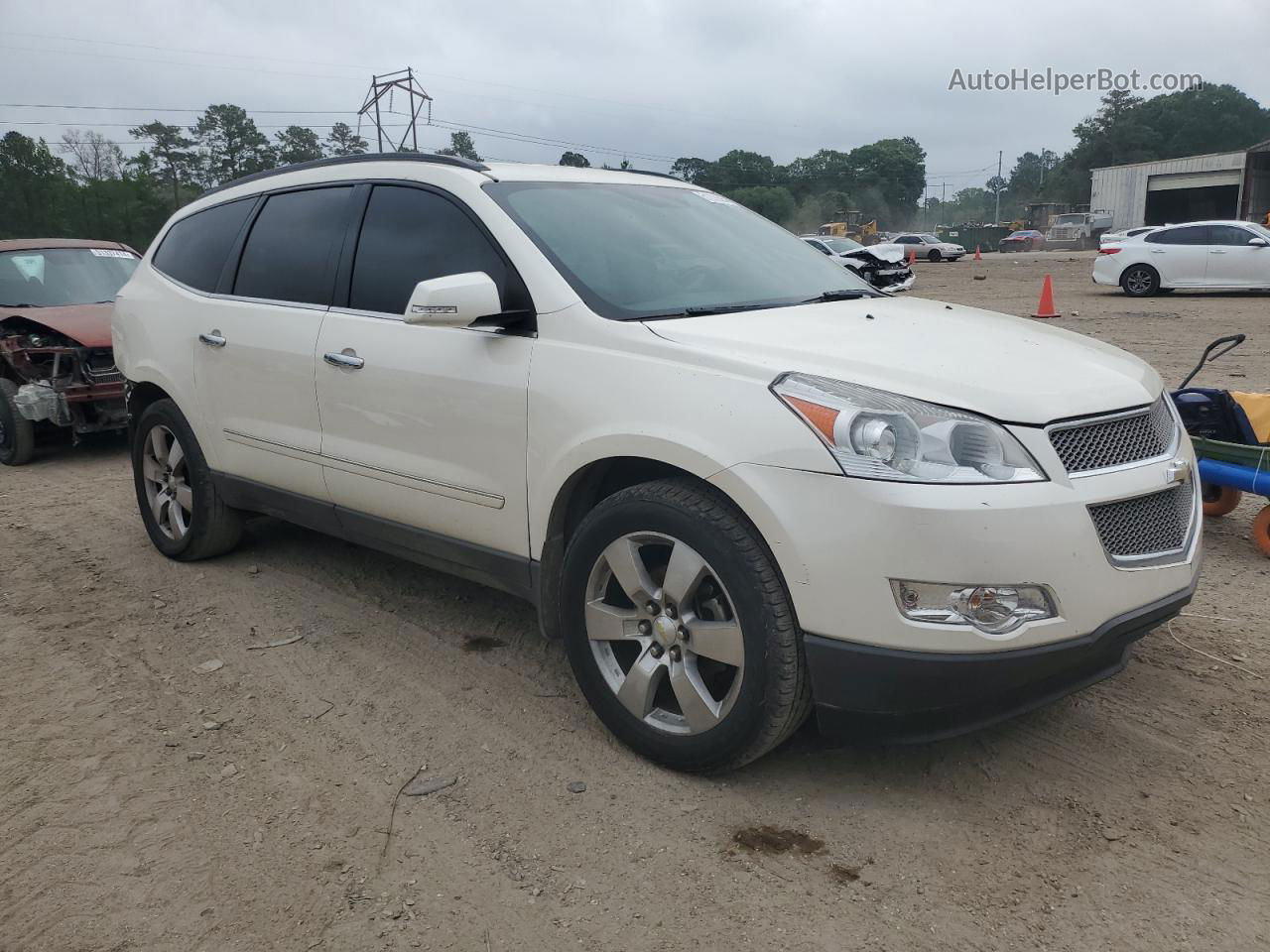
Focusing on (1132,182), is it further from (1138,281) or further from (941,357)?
(941,357)

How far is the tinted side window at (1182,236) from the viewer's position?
1869 cm

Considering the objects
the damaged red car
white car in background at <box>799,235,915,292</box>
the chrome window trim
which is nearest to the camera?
the chrome window trim

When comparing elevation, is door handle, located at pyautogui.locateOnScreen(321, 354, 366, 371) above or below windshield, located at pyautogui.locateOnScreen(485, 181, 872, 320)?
below

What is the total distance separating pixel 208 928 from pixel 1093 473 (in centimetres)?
249

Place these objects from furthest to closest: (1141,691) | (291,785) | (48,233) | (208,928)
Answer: (48,233)
(1141,691)
(291,785)
(208,928)

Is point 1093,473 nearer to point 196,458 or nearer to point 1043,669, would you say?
point 1043,669

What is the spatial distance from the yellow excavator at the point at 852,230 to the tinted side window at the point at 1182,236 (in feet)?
116

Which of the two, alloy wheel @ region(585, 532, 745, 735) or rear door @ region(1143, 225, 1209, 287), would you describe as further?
rear door @ region(1143, 225, 1209, 287)

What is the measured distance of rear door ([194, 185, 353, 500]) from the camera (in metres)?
4.09

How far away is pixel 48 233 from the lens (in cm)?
2902

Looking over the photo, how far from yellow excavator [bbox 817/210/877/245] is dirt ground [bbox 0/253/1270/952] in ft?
173

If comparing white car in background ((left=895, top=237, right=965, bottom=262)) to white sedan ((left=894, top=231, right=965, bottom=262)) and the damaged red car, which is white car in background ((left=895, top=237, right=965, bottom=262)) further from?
the damaged red car

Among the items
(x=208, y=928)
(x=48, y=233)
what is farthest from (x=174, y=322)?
(x=48, y=233)

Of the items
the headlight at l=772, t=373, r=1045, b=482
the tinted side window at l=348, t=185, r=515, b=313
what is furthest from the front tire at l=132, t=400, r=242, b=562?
the headlight at l=772, t=373, r=1045, b=482
